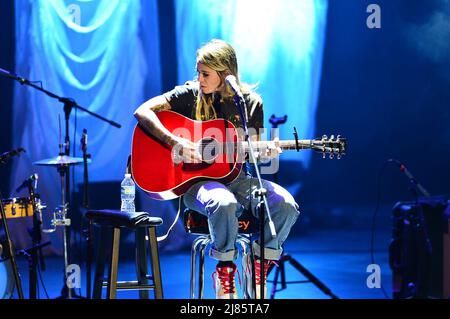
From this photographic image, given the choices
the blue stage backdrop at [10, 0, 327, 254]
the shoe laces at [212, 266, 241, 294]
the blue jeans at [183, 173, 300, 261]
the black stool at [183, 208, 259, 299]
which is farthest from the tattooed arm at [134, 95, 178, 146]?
the blue stage backdrop at [10, 0, 327, 254]

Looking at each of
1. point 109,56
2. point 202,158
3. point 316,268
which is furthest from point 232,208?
point 109,56

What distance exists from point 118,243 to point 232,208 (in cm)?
60

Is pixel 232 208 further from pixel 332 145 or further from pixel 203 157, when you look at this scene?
pixel 332 145

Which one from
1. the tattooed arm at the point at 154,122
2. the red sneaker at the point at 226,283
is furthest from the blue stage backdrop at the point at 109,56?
the red sneaker at the point at 226,283

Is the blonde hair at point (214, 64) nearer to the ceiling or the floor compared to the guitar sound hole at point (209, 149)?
nearer to the ceiling

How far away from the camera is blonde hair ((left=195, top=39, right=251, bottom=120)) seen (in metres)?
3.51

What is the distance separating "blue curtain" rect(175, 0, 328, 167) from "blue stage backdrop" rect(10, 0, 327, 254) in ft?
0.03

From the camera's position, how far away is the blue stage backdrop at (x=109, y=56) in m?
6.68

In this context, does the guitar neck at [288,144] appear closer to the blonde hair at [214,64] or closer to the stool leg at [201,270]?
the blonde hair at [214,64]

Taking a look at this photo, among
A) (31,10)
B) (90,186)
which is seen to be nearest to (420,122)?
(90,186)

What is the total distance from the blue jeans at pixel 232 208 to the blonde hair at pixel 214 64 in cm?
41

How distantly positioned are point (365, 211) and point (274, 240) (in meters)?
4.22

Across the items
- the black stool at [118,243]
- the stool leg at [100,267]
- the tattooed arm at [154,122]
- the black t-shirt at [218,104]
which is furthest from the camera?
the black t-shirt at [218,104]

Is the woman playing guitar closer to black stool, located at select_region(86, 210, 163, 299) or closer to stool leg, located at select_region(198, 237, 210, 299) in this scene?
stool leg, located at select_region(198, 237, 210, 299)
